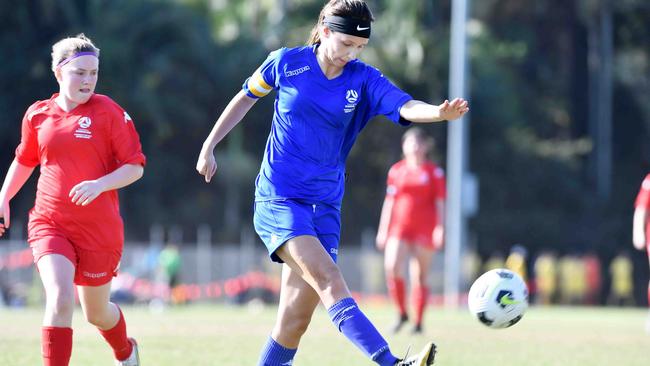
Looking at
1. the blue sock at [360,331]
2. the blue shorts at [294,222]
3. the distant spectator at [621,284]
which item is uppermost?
the blue shorts at [294,222]

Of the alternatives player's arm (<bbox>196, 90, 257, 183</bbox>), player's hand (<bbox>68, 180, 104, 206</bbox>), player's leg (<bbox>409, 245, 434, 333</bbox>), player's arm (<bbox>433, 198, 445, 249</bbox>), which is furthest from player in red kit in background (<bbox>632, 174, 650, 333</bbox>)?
player's hand (<bbox>68, 180, 104, 206</bbox>)

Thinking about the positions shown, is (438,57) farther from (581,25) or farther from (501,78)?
(581,25)

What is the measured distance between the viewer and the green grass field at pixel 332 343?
9.99m

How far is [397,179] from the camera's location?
47.9ft

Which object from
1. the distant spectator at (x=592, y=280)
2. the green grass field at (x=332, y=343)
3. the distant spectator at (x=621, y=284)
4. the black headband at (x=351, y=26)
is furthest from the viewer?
the distant spectator at (x=621, y=284)

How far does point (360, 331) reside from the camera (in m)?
6.51

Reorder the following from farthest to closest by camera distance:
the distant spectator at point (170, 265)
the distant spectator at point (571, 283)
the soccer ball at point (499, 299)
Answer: the distant spectator at point (571, 283) < the distant spectator at point (170, 265) < the soccer ball at point (499, 299)

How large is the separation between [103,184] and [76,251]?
462 millimetres

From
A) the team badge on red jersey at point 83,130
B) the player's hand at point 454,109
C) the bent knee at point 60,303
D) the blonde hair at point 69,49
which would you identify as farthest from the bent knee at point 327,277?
the blonde hair at point 69,49

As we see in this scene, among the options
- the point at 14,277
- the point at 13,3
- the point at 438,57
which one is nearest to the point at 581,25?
the point at 438,57

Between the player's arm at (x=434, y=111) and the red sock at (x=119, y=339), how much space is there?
2.31 m

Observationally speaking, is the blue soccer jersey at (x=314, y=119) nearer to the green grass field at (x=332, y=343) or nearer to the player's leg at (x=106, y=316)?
the player's leg at (x=106, y=316)

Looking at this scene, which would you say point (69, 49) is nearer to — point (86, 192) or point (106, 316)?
point (86, 192)

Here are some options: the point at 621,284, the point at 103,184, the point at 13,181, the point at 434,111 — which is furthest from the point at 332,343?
the point at 621,284
